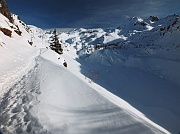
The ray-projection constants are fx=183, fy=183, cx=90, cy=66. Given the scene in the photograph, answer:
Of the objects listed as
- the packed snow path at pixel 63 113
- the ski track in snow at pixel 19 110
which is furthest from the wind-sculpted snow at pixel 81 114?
the ski track in snow at pixel 19 110

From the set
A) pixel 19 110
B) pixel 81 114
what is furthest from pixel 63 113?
pixel 19 110

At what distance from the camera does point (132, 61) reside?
35750mm

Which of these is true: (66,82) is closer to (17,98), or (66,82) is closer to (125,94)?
(17,98)

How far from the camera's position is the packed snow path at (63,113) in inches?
221

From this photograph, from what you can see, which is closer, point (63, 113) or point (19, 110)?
point (63, 113)

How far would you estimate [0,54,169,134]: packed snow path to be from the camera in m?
5.62

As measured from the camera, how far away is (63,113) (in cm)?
668

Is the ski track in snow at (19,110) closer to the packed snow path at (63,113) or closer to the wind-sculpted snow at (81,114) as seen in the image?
the packed snow path at (63,113)

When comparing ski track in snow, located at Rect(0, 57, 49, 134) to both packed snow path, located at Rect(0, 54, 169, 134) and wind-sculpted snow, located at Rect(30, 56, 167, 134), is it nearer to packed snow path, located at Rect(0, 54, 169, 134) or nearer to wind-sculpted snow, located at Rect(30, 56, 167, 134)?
packed snow path, located at Rect(0, 54, 169, 134)

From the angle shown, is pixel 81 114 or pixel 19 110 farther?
pixel 19 110

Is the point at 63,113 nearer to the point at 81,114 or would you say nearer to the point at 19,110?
the point at 81,114

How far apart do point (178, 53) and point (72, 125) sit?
27726mm

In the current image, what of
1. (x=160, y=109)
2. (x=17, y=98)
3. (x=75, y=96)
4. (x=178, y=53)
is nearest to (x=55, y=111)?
(x=75, y=96)

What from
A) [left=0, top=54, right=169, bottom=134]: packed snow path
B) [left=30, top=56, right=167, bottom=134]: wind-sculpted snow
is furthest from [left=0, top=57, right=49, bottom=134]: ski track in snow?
[left=30, top=56, right=167, bottom=134]: wind-sculpted snow
